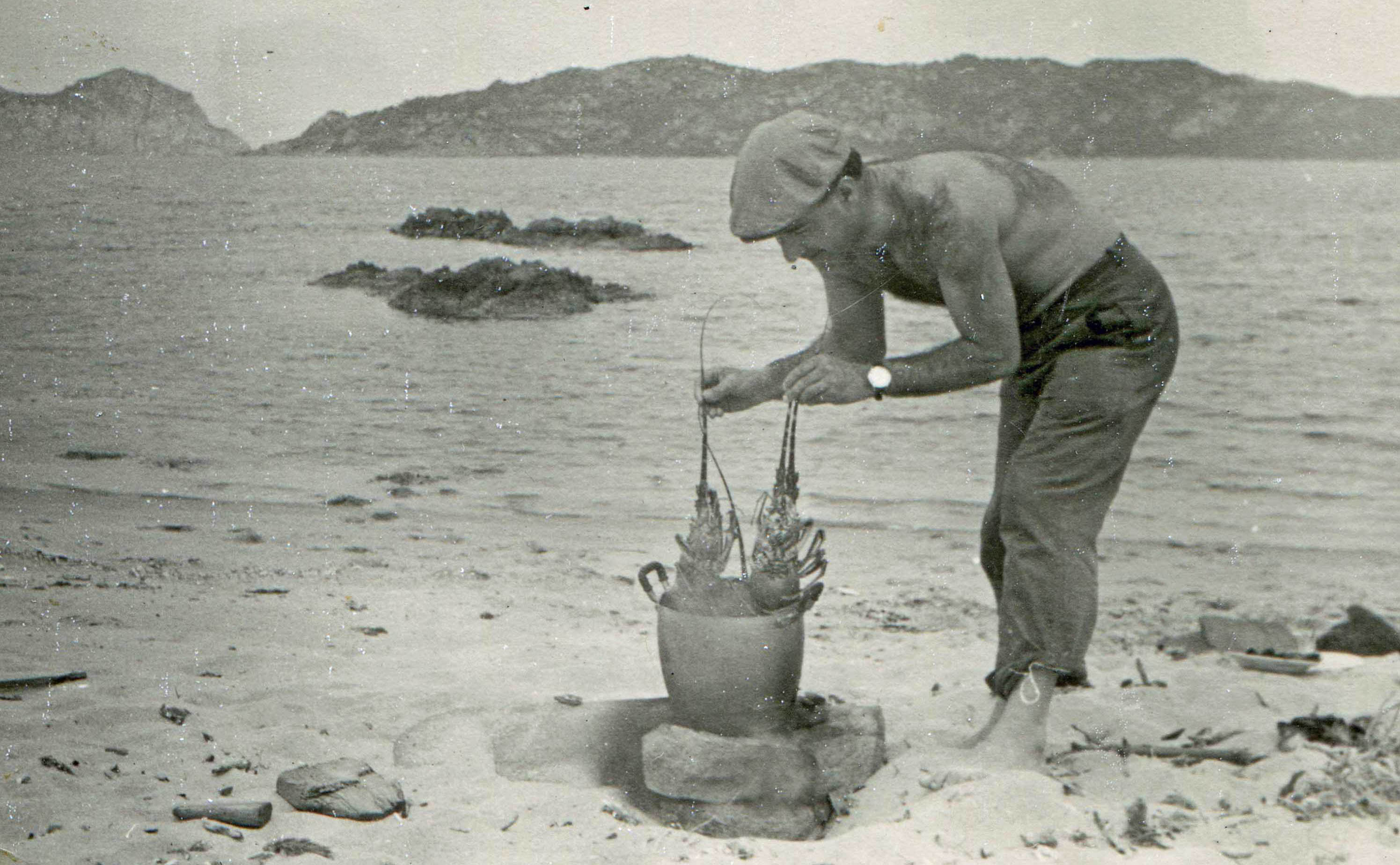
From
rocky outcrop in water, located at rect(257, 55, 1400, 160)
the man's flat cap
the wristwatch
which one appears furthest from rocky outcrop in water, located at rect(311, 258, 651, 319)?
the wristwatch

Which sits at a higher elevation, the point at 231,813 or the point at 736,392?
the point at 736,392

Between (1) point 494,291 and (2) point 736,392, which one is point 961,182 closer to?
(2) point 736,392

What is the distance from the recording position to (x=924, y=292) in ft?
11.2

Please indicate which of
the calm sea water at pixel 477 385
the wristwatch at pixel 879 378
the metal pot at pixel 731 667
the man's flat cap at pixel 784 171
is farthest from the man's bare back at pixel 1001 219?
the calm sea water at pixel 477 385

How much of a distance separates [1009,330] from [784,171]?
70 centimetres

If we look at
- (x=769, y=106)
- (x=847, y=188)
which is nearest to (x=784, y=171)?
(x=847, y=188)

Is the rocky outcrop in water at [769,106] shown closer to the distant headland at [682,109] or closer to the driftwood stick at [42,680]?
the distant headland at [682,109]

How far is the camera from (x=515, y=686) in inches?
163

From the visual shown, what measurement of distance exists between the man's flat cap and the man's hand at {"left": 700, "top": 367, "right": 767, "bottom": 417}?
456mm

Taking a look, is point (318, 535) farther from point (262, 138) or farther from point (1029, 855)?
point (1029, 855)

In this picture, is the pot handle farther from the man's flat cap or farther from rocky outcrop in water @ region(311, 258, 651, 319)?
rocky outcrop in water @ region(311, 258, 651, 319)

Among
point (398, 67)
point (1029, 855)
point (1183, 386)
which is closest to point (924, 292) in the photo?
point (1029, 855)

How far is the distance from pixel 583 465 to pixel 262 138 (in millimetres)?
3027

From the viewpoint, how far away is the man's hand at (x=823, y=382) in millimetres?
3033
